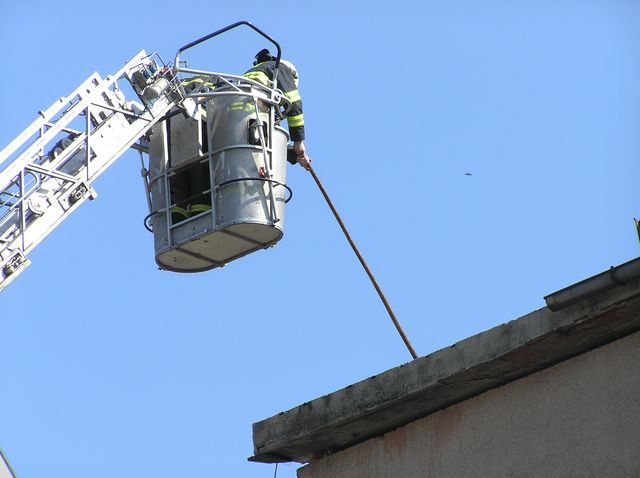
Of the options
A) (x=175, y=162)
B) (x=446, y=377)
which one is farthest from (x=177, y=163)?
(x=446, y=377)

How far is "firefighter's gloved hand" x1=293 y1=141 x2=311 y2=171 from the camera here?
11.8 m

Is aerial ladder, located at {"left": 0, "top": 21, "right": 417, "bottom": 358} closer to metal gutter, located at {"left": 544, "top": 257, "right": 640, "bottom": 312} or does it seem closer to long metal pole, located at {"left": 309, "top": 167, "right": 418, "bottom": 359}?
long metal pole, located at {"left": 309, "top": 167, "right": 418, "bottom": 359}

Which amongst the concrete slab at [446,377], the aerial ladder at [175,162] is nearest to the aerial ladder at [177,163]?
the aerial ladder at [175,162]

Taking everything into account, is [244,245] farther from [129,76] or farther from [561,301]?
[561,301]

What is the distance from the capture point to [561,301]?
6.28 meters

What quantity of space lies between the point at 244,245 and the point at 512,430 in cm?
478

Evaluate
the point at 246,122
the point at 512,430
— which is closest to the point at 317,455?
the point at 512,430

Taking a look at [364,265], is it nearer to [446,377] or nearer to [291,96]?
[291,96]

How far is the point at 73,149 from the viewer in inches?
480

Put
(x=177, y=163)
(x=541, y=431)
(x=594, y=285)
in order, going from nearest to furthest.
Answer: (x=594, y=285), (x=541, y=431), (x=177, y=163)

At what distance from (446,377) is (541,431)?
63 centimetres

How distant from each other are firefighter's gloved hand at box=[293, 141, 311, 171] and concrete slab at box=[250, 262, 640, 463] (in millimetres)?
4547

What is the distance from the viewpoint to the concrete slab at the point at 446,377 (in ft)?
20.8

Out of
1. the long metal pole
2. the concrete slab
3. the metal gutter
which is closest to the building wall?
the concrete slab
